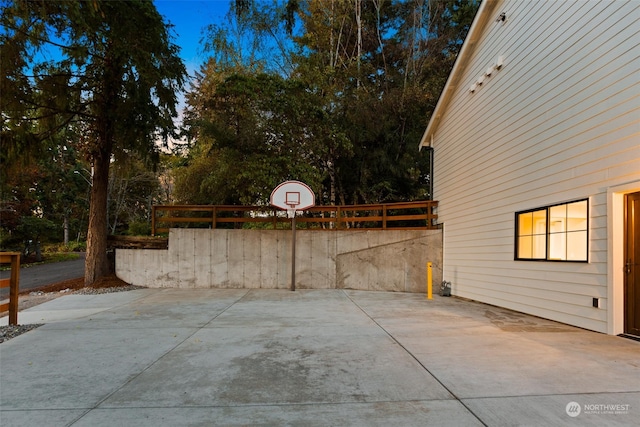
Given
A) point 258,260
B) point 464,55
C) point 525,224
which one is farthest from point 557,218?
point 258,260

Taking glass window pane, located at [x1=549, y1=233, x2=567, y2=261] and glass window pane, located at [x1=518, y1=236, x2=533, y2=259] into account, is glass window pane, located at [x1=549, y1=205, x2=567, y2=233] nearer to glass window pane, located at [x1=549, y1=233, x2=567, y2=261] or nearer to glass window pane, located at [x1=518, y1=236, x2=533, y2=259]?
glass window pane, located at [x1=549, y1=233, x2=567, y2=261]

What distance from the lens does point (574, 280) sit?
5.33m

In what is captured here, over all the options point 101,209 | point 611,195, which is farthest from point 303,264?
point 611,195

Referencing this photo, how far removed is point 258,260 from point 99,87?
6.56 metres

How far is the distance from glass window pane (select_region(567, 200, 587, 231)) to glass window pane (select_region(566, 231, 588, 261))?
0.09 meters

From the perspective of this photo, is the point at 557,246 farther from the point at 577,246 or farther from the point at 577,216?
the point at 577,216

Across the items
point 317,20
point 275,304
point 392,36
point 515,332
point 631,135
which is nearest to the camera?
point 631,135

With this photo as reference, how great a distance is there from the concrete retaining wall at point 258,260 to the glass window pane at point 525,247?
13.8 ft

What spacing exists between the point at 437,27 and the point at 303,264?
504 inches

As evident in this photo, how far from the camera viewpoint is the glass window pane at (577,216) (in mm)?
5270

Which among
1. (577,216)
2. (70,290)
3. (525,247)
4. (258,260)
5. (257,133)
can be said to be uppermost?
(257,133)

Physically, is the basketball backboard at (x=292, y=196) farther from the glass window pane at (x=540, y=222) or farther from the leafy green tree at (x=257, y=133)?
the glass window pane at (x=540, y=222)

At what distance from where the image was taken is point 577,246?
5375 millimetres

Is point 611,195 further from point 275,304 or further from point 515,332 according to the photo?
point 275,304
